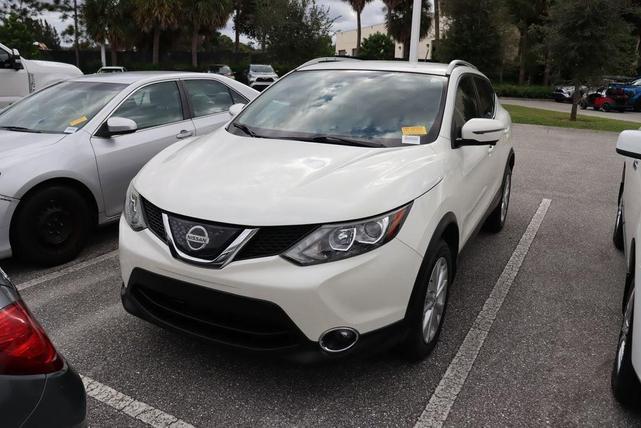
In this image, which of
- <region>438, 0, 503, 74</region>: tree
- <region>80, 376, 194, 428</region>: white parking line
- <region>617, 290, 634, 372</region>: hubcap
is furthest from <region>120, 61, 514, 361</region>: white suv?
<region>438, 0, 503, 74</region>: tree

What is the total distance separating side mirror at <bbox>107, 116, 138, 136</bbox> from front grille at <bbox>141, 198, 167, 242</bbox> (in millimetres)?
2056

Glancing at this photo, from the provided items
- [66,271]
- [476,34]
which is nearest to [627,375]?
[66,271]

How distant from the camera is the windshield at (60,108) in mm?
4668

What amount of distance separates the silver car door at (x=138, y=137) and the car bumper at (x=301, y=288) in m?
2.26

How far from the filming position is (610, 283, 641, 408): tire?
248 centimetres

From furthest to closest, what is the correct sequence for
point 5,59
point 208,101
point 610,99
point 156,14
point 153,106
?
point 156,14 < point 610,99 < point 5,59 < point 208,101 < point 153,106

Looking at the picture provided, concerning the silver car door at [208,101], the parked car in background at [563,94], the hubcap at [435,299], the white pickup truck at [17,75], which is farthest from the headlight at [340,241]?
the parked car in background at [563,94]

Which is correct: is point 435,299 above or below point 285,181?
below

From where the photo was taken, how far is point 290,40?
35625 millimetres

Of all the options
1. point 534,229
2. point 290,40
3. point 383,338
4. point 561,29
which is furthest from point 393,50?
point 383,338

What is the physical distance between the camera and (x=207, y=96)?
5.82m

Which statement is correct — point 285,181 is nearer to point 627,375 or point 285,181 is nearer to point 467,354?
point 467,354

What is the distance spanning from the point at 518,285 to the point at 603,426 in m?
1.73

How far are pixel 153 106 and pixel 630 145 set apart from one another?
417cm
